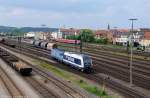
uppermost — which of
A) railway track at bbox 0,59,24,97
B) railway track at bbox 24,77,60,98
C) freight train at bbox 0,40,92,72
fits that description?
freight train at bbox 0,40,92,72

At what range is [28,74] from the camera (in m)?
58.6

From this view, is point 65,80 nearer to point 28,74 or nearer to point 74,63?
point 28,74

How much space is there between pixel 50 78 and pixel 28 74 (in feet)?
19.4

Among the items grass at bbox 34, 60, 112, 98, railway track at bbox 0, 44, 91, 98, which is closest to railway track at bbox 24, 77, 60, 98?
railway track at bbox 0, 44, 91, 98

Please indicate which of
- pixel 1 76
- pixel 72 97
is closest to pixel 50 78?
pixel 1 76

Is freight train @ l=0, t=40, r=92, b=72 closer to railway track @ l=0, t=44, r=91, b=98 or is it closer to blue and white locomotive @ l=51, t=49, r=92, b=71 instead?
blue and white locomotive @ l=51, t=49, r=92, b=71

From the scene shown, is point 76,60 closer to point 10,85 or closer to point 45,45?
point 10,85

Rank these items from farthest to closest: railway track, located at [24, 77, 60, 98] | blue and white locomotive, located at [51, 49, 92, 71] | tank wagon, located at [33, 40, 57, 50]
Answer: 1. tank wagon, located at [33, 40, 57, 50]
2. blue and white locomotive, located at [51, 49, 92, 71]
3. railway track, located at [24, 77, 60, 98]

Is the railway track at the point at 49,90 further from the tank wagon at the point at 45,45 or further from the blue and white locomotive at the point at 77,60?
the tank wagon at the point at 45,45

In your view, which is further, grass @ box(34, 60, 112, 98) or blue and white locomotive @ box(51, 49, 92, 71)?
blue and white locomotive @ box(51, 49, 92, 71)

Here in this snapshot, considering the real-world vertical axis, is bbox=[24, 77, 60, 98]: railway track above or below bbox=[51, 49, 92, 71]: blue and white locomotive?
below

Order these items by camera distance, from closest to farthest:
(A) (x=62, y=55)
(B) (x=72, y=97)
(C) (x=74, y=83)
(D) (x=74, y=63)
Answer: (B) (x=72, y=97)
(C) (x=74, y=83)
(D) (x=74, y=63)
(A) (x=62, y=55)

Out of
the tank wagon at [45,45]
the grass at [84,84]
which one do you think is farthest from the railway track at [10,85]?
the tank wagon at [45,45]

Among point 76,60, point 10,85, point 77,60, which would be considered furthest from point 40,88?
point 76,60
